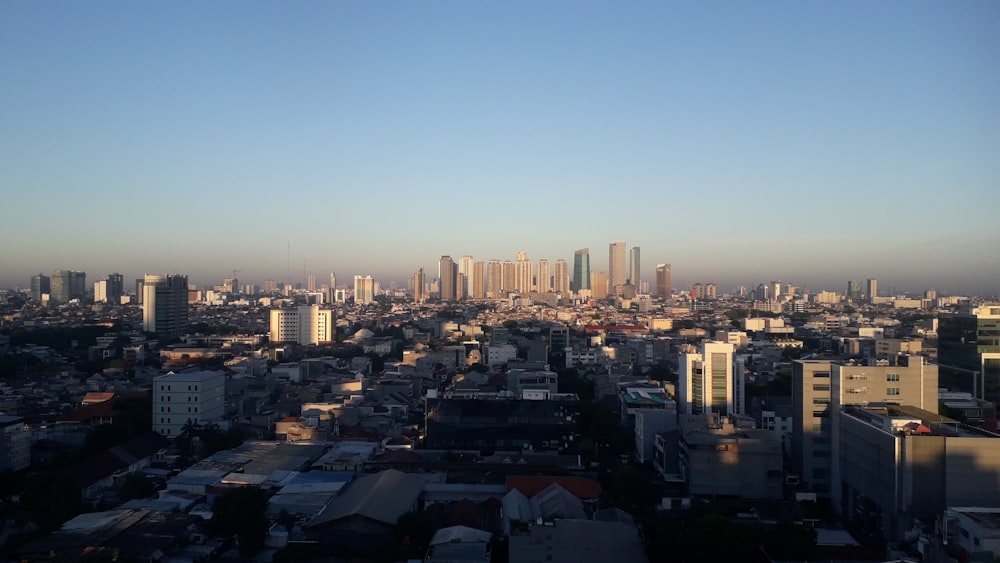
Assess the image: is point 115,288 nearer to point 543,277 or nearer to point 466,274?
point 466,274

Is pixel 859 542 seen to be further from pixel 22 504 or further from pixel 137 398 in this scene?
Result: pixel 137 398

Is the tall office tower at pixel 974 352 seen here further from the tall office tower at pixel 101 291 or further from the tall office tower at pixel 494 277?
the tall office tower at pixel 494 277

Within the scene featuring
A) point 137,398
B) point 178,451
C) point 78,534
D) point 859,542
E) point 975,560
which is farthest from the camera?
point 137,398

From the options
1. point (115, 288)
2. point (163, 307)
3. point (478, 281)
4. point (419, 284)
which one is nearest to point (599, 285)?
point (478, 281)

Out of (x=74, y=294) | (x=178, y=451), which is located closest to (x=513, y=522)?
(x=178, y=451)

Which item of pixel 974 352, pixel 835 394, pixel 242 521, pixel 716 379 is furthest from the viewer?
pixel 974 352

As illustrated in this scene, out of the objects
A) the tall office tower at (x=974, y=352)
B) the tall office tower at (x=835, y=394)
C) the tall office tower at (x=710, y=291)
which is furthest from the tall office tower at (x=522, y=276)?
the tall office tower at (x=835, y=394)
